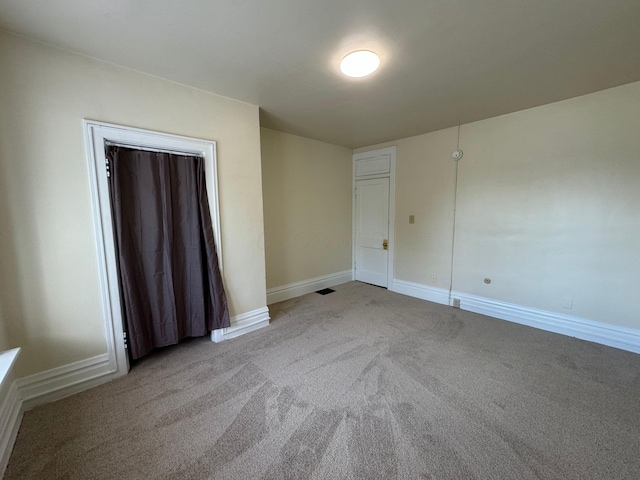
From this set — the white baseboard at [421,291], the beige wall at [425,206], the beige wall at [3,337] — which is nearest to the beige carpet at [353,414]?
the beige wall at [3,337]

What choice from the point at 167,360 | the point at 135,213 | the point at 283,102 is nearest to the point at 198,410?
the point at 167,360

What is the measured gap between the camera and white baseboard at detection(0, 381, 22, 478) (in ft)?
4.65

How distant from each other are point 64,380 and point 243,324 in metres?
1.43

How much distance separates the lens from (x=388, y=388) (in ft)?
6.46

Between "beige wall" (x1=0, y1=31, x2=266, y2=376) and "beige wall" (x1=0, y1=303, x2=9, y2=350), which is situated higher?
"beige wall" (x1=0, y1=31, x2=266, y2=376)

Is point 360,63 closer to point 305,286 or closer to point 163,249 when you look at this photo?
point 163,249

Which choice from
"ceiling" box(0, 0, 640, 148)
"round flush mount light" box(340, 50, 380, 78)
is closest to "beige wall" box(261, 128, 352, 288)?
"ceiling" box(0, 0, 640, 148)

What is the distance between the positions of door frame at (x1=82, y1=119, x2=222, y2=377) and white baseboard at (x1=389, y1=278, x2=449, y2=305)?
367 centimetres

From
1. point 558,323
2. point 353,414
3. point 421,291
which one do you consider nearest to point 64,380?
point 353,414

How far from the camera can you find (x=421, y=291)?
404 cm

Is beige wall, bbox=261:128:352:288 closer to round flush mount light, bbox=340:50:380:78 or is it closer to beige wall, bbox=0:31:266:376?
beige wall, bbox=0:31:266:376

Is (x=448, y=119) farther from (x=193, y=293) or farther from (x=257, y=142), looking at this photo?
(x=193, y=293)

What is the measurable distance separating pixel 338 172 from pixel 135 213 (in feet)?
10.7

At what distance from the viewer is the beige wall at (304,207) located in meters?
3.76
